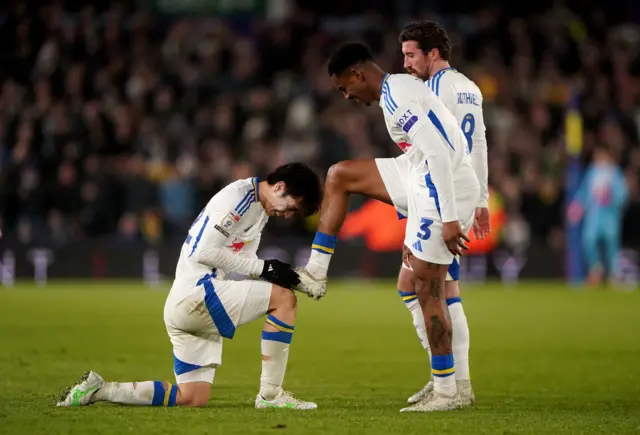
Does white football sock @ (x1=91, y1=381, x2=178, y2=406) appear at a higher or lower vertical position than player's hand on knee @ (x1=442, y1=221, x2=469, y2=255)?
lower

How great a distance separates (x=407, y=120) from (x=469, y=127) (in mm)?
726

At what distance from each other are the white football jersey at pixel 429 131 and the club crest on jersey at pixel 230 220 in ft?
3.34

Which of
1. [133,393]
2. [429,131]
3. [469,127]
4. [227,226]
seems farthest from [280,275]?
[469,127]

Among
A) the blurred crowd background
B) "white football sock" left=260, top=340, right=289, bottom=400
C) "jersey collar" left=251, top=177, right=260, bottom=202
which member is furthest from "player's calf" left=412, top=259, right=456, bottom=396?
the blurred crowd background

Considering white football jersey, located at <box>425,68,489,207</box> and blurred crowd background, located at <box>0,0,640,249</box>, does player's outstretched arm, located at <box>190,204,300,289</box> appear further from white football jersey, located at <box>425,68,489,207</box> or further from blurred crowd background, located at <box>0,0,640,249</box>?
blurred crowd background, located at <box>0,0,640,249</box>

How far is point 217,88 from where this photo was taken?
21734mm

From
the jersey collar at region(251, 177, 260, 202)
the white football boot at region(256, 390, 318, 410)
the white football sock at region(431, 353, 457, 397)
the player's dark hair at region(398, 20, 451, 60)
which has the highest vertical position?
the player's dark hair at region(398, 20, 451, 60)

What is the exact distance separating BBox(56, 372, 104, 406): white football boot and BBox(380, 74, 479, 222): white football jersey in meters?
2.12

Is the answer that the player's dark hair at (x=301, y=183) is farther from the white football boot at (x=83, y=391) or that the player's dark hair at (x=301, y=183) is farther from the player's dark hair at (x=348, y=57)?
the white football boot at (x=83, y=391)

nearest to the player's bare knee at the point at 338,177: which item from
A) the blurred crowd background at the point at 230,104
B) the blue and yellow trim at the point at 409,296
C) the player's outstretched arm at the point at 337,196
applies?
the player's outstretched arm at the point at 337,196

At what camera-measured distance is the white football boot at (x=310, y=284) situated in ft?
23.0

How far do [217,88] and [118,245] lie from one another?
11.8 feet

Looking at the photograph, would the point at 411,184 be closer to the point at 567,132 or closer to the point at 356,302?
the point at 356,302

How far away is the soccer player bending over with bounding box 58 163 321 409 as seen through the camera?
22.8ft
